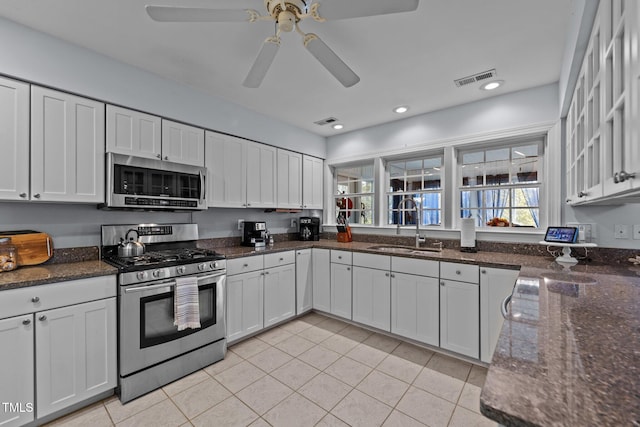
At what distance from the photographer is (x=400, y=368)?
2.39m

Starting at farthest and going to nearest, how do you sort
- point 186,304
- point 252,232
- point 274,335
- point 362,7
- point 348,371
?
1. point 252,232
2. point 274,335
3. point 348,371
4. point 186,304
5. point 362,7

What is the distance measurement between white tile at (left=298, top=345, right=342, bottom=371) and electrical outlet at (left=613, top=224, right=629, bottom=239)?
253 cm

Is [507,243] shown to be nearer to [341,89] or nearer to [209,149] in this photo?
[341,89]

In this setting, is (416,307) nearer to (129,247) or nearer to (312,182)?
(312,182)

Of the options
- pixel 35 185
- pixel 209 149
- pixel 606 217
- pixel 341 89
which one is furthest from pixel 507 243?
pixel 35 185

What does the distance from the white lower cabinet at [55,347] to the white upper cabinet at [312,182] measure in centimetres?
260

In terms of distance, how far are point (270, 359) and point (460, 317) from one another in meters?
1.74

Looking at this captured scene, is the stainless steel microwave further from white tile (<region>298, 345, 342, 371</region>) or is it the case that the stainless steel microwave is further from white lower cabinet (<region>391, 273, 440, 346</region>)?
white lower cabinet (<region>391, 273, 440, 346</region>)

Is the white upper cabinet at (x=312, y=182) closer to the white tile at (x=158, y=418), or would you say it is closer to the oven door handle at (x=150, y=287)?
the oven door handle at (x=150, y=287)

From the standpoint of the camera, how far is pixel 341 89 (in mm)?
2859

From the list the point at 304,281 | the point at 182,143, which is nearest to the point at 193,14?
the point at 182,143

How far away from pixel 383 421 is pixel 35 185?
285 centimetres

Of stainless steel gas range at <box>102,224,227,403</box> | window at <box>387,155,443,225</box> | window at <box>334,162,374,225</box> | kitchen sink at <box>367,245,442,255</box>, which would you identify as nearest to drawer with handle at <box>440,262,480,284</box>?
kitchen sink at <box>367,245,442,255</box>

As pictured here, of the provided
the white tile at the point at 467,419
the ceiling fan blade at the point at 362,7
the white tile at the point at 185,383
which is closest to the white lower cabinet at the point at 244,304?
the white tile at the point at 185,383
